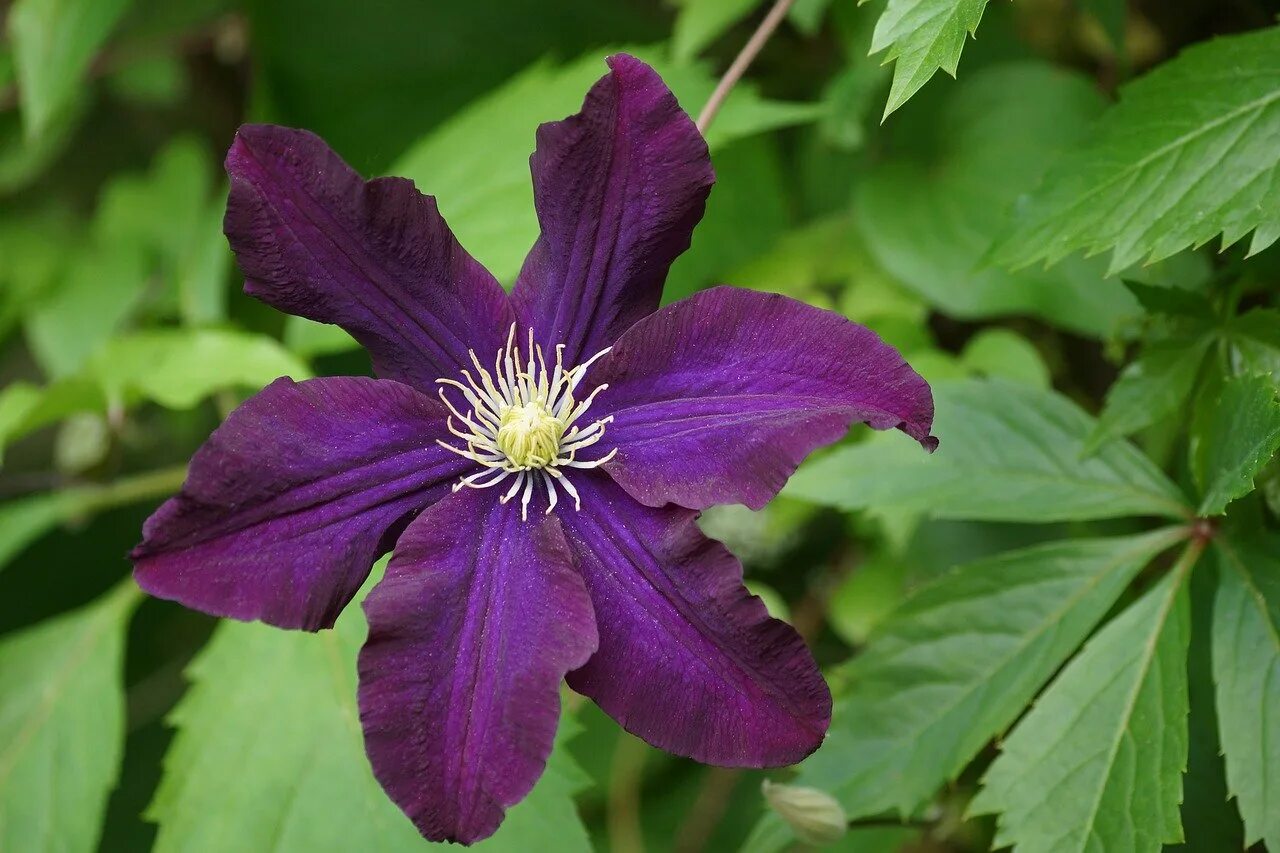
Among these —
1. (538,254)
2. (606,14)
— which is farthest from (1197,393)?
(606,14)

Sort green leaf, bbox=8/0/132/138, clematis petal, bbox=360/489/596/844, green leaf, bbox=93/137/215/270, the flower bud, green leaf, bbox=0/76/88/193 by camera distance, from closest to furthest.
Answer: clematis petal, bbox=360/489/596/844
the flower bud
green leaf, bbox=8/0/132/138
green leaf, bbox=93/137/215/270
green leaf, bbox=0/76/88/193

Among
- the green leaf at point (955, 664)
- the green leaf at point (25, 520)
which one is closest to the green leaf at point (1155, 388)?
the green leaf at point (955, 664)

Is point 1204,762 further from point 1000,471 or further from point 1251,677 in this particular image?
point 1000,471

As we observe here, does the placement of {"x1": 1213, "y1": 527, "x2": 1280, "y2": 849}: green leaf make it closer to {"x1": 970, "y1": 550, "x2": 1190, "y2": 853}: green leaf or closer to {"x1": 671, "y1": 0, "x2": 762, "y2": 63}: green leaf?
{"x1": 970, "y1": 550, "x2": 1190, "y2": 853}: green leaf

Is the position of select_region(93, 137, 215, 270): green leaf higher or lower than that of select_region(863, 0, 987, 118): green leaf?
lower

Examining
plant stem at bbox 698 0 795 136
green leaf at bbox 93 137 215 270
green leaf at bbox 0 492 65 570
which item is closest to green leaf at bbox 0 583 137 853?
green leaf at bbox 0 492 65 570

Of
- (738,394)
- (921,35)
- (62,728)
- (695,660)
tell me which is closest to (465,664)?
(695,660)

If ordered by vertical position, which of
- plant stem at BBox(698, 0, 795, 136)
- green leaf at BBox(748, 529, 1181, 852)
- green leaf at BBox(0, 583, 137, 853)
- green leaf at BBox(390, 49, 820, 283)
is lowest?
green leaf at BBox(0, 583, 137, 853)

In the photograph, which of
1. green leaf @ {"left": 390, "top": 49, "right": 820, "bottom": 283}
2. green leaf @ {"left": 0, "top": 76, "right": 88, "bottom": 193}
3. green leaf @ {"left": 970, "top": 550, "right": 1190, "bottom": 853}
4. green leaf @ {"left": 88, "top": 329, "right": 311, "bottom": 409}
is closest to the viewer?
green leaf @ {"left": 970, "top": 550, "right": 1190, "bottom": 853}
